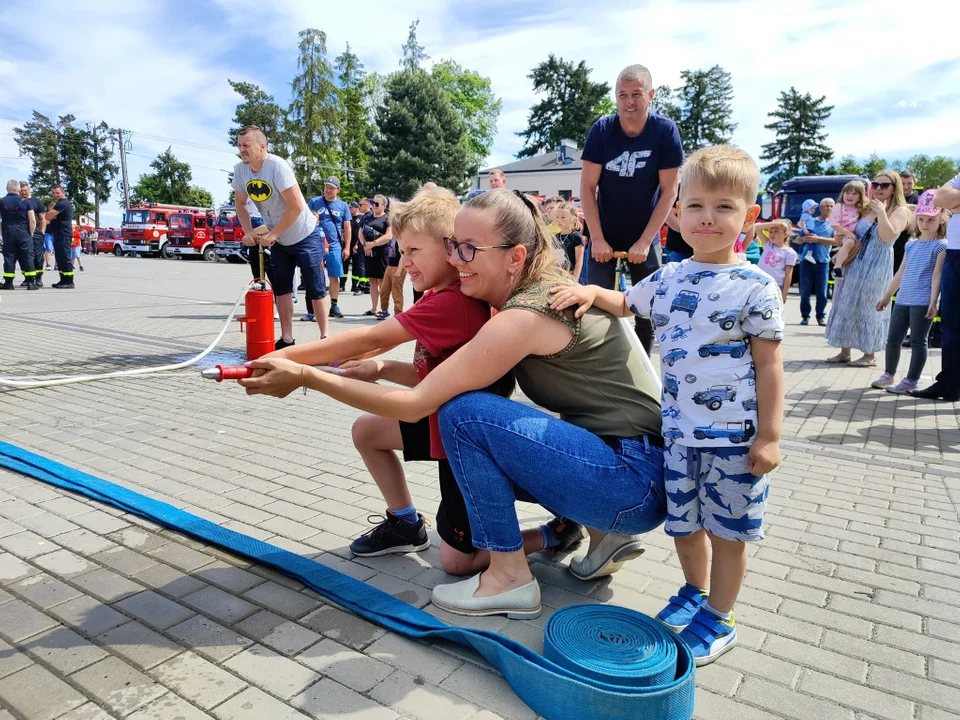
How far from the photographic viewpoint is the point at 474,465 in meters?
2.23

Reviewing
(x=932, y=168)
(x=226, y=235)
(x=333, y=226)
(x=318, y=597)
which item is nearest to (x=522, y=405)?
A: (x=318, y=597)

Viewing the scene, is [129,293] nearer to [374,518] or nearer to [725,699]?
[374,518]

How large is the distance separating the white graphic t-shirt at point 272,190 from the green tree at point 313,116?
39417 millimetres

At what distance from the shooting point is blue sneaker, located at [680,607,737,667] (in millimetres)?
2096

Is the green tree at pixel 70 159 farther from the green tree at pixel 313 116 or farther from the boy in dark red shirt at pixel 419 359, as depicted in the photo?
the boy in dark red shirt at pixel 419 359

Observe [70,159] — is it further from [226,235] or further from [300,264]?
[300,264]

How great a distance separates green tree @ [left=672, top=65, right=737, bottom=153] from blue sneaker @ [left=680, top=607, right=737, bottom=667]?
68.6 metres

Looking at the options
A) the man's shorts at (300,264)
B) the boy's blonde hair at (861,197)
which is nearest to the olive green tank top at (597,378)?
the man's shorts at (300,264)

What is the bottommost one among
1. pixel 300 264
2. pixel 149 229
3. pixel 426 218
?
pixel 300 264

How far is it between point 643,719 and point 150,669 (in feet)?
4.39

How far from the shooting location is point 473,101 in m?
64.4

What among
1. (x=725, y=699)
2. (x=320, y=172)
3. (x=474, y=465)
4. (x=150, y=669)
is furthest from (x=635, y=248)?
(x=320, y=172)

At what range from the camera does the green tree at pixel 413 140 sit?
46.0 meters

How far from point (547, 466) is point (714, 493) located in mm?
483
